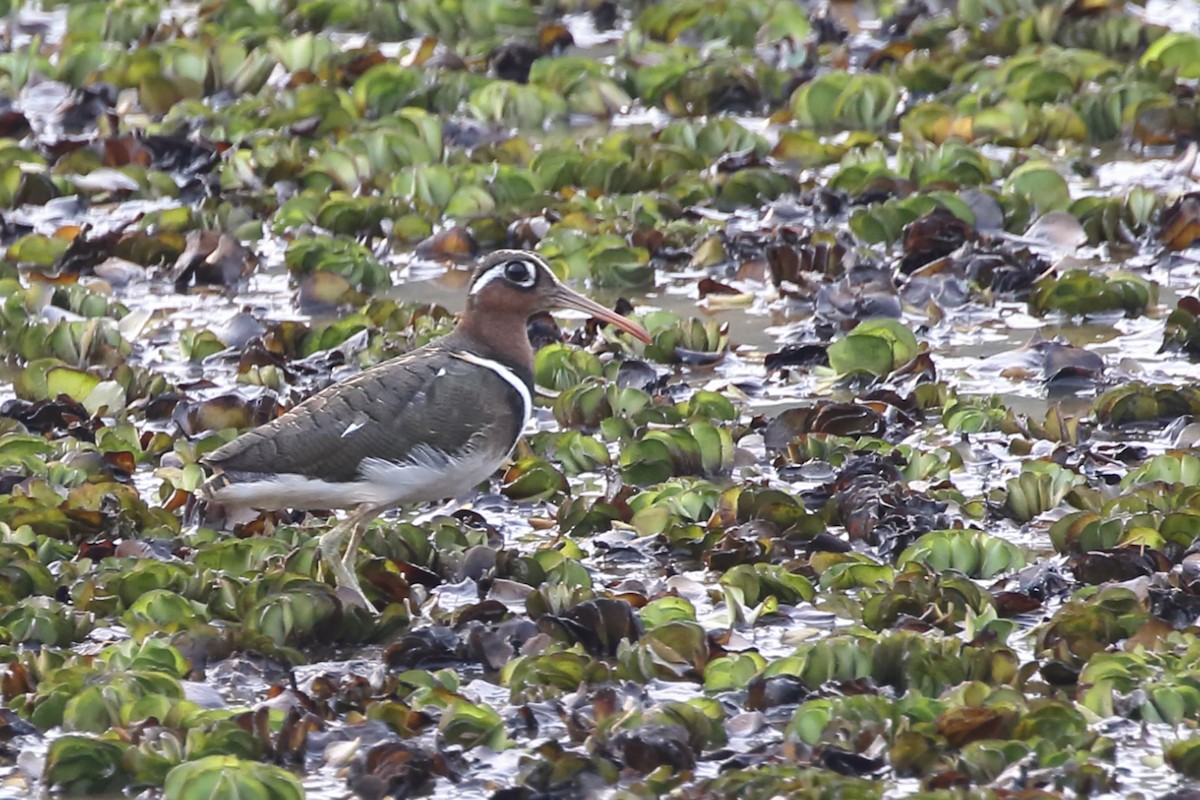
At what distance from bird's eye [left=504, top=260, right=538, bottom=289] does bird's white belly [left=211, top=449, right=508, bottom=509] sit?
1.04 m

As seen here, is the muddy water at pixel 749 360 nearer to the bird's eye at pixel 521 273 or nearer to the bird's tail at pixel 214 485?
the bird's tail at pixel 214 485

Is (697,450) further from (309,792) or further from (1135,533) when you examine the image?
(309,792)

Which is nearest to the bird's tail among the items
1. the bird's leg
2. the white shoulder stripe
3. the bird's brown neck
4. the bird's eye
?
the bird's leg

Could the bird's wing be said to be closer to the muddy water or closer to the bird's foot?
the bird's foot

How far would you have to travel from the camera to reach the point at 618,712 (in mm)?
7383

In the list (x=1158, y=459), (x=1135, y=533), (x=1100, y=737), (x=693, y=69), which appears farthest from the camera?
(x=693, y=69)

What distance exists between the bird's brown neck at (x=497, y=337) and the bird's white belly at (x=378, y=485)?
657 millimetres

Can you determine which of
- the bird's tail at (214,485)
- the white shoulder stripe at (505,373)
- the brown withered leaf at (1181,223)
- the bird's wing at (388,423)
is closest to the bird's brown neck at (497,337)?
the white shoulder stripe at (505,373)

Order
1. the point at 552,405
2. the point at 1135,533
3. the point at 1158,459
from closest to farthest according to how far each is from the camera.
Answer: the point at 1135,533
the point at 1158,459
the point at 552,405

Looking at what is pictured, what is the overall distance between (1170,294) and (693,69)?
4.89m

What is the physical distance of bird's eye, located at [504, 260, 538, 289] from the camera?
960 centimetres

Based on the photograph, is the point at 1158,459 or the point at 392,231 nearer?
the point at 1158,459

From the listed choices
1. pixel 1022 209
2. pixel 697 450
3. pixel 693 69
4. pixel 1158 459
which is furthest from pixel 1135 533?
pixel 693 69

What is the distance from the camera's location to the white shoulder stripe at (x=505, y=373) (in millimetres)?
9211
